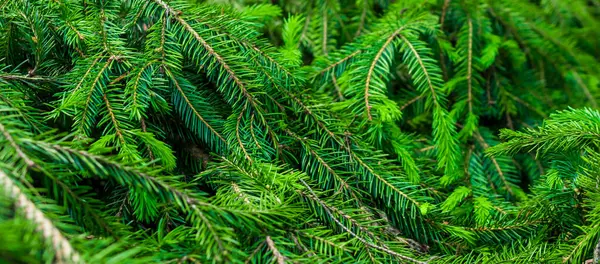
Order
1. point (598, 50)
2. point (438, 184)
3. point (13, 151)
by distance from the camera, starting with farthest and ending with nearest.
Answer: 1. point (598, 50)
2. point (438, 184)
3. point (13, 151)

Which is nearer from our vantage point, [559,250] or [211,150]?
[559,250]

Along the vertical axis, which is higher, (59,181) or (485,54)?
(485,54)

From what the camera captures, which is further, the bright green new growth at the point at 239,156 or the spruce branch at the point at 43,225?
the bright green new growth at the point at 239,156

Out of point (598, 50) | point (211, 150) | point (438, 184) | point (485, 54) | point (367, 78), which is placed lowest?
point (211, 150)

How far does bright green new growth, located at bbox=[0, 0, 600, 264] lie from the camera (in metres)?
0.67

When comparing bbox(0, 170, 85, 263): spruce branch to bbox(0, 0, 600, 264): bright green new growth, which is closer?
bbox(0, 170, 85, 263): spruce branch

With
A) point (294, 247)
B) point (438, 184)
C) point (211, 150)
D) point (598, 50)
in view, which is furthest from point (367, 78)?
point (598, 50)

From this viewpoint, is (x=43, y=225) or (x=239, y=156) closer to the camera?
(x=43, y=225)

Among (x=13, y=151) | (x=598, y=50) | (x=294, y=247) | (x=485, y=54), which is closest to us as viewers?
(x=13, y=151)

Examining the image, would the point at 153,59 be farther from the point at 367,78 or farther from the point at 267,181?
the point at 367,78

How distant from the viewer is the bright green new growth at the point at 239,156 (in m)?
0.67

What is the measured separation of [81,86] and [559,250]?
34.4 inches

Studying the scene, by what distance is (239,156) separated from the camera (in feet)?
2.93

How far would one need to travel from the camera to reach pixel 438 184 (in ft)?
3.56
